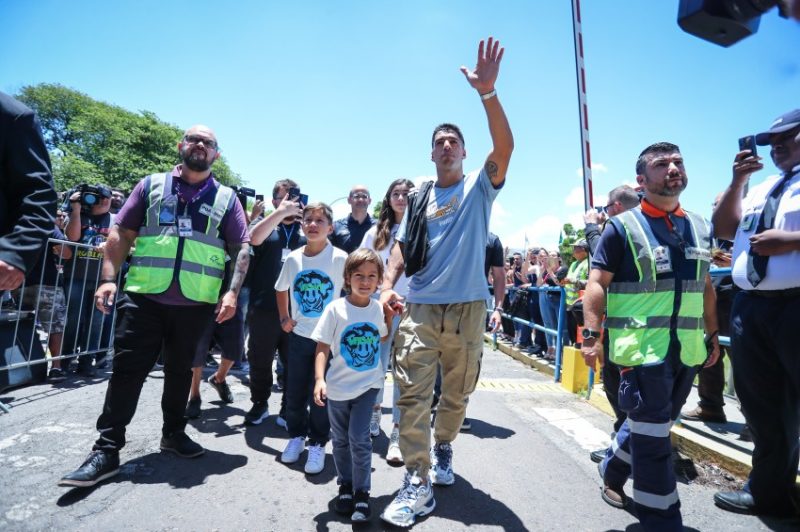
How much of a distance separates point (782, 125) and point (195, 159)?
12.9 ft

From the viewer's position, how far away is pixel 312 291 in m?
3.36

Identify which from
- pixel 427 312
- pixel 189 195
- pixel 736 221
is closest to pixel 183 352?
pixel 189 195

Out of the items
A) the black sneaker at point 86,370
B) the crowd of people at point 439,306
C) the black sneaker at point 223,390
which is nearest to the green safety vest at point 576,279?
the crowd of people at point 439,306

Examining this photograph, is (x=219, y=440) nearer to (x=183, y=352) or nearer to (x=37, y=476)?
(x=183, y=352)

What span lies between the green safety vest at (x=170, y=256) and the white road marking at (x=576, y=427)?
3.36 metres

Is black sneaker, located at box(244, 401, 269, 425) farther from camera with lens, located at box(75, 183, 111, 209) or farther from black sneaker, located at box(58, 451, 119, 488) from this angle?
camera with lens, located at box(75, 183, 111, 209)

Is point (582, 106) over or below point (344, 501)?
over

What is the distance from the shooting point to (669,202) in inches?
97.3

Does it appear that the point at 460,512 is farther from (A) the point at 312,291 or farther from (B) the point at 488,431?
(A) the point at 312,291

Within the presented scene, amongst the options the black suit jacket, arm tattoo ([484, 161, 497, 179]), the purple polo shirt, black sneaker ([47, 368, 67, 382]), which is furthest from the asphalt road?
arm tattoo ([484, 161, 497, 179])

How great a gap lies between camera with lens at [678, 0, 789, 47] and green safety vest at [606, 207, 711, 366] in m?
0.95

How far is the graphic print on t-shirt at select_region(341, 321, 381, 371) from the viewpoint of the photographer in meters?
2.59

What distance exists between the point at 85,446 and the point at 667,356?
3928 millimetres

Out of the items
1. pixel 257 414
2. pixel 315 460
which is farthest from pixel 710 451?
pixel 257 414
